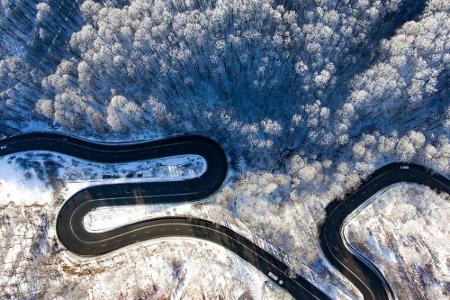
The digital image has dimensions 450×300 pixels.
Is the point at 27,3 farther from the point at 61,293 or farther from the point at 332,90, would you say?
the point at 332,90

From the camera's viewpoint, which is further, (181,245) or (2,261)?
(181,245)

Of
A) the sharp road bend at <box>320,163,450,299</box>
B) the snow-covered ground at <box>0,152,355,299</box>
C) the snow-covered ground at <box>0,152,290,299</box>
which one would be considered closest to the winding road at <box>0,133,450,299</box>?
the sharp road bend at <box>320,163,450,299</box>

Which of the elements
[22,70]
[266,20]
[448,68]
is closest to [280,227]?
[266,20]

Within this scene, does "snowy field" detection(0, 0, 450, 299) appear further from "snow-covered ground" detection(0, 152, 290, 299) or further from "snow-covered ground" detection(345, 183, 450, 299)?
"snow-covered ground" detection(345, 183, 450, 299)

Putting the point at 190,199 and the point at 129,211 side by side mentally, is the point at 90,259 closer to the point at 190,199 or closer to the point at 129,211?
the point at 129,211

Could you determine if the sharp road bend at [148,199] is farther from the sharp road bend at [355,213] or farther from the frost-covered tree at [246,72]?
the sharp road bend at [355,213]

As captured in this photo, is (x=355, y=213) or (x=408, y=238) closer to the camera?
(x=408, y=238)

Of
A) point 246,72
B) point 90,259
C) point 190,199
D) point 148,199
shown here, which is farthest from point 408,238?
point 90,259
